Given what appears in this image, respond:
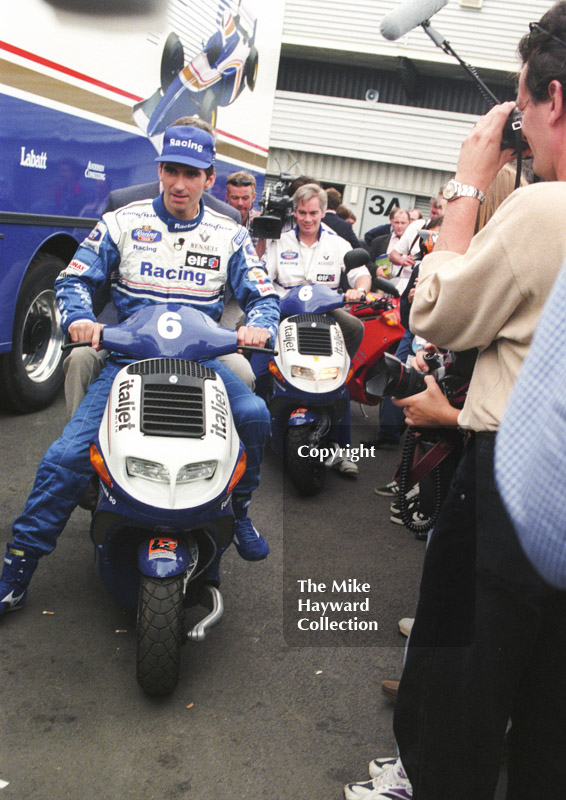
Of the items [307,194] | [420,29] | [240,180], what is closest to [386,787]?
[307,194]

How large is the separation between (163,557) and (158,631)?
0.25 m

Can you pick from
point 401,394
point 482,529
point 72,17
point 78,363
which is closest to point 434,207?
point 72,17

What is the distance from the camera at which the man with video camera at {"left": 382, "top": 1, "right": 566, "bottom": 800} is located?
168cm

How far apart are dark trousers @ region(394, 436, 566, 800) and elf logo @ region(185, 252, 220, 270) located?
2.07 meters

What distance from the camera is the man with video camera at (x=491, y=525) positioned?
168 centimetres

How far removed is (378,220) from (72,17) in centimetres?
1924

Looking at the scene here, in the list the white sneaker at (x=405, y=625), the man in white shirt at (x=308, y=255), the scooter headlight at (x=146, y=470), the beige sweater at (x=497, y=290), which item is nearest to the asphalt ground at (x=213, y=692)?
the white sneaker at (x=405, y=625)

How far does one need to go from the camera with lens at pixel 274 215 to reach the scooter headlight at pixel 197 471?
11.0 ft

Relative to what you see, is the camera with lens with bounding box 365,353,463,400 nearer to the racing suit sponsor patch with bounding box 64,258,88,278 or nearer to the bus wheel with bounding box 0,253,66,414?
the racing suit sponsor patch with bounding box 64,258,88,278

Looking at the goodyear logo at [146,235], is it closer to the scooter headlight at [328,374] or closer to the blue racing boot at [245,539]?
the blue racing boot at [245,539]

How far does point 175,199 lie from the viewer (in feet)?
12.2

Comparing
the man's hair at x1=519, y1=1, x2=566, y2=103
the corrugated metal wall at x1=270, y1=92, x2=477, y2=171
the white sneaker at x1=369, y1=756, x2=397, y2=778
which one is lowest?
the corrugated metal wall at x1=270, y1=92, x2=477, y2=171

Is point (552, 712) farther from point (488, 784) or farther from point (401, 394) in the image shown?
point (401, 394)

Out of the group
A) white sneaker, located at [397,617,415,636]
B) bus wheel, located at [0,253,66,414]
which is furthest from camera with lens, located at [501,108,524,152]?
bus wheel, located at [0,253,66,414]
